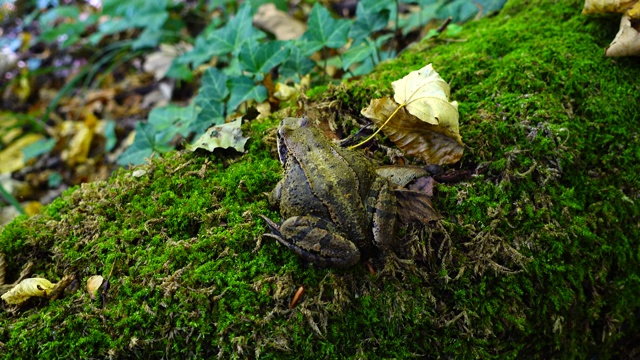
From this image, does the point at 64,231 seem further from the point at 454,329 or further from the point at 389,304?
the point at 454,329

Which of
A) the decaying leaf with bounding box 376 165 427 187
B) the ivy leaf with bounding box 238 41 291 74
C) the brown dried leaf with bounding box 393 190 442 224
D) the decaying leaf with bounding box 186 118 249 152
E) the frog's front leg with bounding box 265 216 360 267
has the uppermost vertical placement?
the ivy leaf with bounding box 238 41 291 74

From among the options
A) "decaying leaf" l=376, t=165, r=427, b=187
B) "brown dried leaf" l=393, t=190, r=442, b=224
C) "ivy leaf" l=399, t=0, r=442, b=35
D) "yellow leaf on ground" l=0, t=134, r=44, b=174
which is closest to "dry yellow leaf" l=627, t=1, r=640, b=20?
"ivy leaf" l=399, t=0, r=442, b=35

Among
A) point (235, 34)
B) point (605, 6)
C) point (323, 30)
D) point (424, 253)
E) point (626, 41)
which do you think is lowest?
point (424, 253)

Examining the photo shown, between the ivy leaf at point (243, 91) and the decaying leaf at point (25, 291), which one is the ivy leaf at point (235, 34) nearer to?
the ivy leaf at point (243, 91)

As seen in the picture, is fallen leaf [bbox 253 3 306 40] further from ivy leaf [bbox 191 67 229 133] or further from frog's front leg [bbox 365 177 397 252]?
frog's front leg [bbox 365 177 397 252]

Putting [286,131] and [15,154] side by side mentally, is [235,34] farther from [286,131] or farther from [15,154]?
[15,154]

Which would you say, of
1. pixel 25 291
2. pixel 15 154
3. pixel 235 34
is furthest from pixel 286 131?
pixel 15 154
